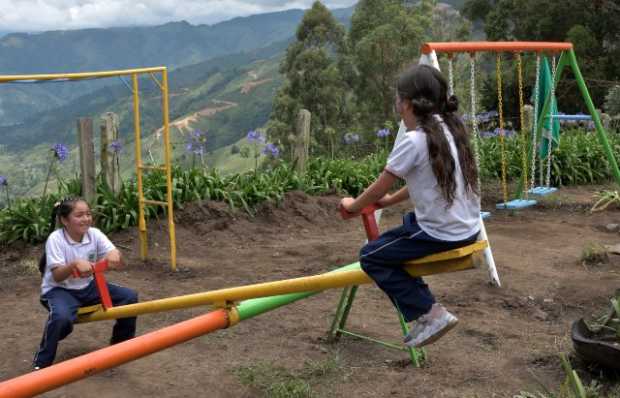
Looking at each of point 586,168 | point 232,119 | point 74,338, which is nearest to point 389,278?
point 74,338

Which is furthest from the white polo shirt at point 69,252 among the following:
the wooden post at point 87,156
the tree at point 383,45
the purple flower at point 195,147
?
the tree at point 383,45

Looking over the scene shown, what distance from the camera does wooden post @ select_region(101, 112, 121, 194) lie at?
7574 mm

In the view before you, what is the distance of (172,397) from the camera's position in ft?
12.4

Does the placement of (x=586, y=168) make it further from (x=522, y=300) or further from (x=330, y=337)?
(x=330, y=337)

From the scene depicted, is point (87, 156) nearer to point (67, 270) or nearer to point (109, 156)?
point (109, 156)

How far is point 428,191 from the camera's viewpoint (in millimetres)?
2891

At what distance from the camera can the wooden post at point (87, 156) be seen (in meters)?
7.21

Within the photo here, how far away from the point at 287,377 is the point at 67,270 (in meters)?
1.31

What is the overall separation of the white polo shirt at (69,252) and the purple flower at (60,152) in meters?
3.35

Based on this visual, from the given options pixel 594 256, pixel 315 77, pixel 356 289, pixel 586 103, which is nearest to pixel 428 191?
pixel 356 289

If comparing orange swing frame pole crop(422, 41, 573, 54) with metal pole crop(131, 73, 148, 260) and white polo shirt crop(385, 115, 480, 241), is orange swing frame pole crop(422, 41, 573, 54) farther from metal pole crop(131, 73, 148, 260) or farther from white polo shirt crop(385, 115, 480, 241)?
white polo shirt crop(385, 115, 480, 241)

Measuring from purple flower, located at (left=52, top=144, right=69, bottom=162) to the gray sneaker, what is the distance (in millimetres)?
5206

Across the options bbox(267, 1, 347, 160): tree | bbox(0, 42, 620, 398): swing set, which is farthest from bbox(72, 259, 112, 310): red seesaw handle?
bbox(267, 1, 347, 160): tree

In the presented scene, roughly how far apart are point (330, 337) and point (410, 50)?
891 inches
